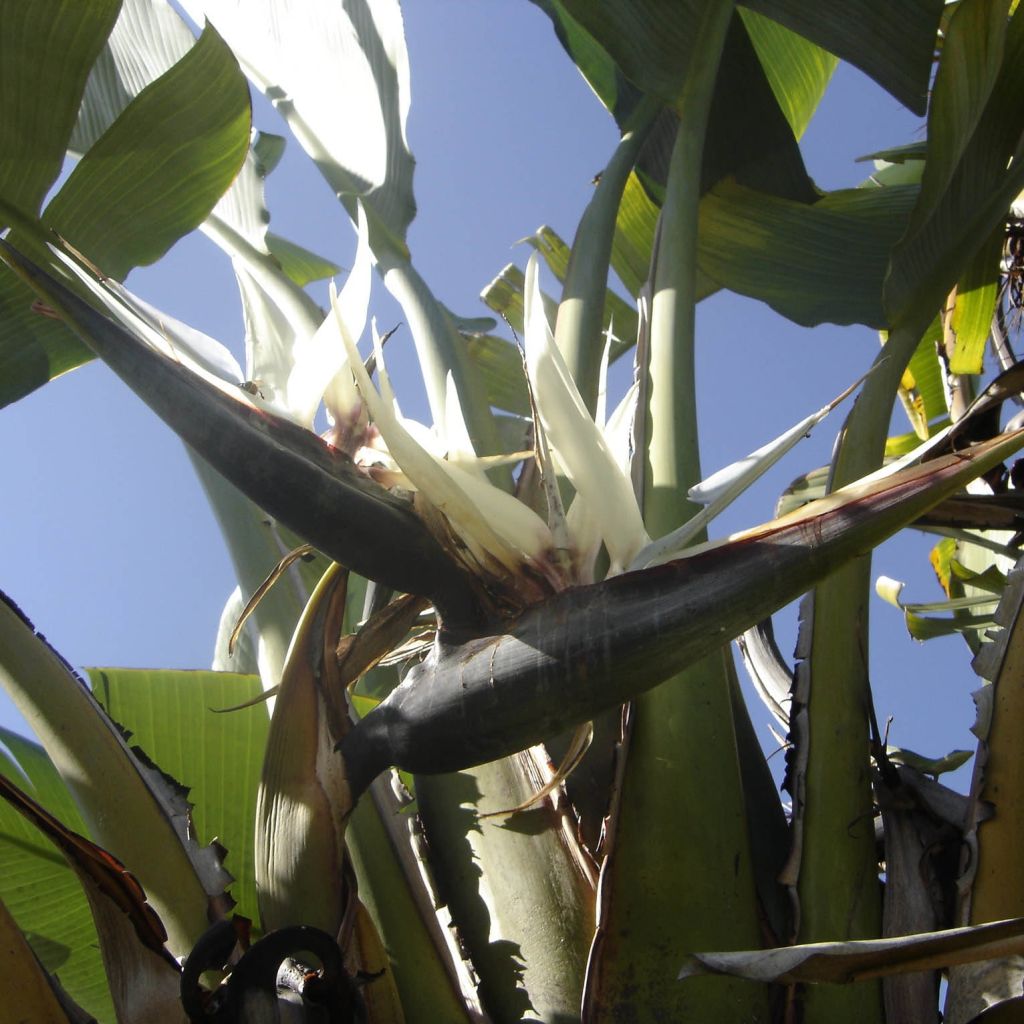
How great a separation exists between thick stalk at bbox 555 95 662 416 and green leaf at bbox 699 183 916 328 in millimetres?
192

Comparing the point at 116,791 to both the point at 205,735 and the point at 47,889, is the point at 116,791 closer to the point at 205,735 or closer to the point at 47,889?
the point at 205,735

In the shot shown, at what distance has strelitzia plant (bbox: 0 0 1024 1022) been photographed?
1.81ft

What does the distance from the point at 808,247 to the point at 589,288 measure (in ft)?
1.37

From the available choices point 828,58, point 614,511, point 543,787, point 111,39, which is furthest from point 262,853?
point 828,58

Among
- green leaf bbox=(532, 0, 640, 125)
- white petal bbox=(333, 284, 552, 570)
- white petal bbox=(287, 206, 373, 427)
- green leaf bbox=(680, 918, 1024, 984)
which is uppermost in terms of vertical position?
green leaf bbox=(532, 0, 640, 125)

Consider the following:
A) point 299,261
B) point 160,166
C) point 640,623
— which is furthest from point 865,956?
point 299,261

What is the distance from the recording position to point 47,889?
0.95 meters

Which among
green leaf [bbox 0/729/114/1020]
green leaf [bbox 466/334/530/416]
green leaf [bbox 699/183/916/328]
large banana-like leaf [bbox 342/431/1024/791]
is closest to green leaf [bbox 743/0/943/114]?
green leaf [bbox 699/183/916/328]

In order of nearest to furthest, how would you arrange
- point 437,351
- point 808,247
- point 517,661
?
point 517,661 < point 437,351 < point 808,247

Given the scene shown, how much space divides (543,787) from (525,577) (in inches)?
7.8

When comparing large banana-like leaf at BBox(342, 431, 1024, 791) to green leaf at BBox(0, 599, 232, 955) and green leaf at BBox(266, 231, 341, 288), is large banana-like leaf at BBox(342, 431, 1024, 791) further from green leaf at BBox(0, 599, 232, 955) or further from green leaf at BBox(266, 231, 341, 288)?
green leaf at BBox(266, 231, 341, 288)

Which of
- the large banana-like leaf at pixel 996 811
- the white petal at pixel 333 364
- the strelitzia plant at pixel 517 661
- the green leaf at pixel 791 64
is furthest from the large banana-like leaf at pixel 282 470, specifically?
the green leaf at pixel 791 64

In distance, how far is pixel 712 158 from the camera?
49.7 inches

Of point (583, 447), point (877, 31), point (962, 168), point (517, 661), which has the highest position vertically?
point (877, 31)
